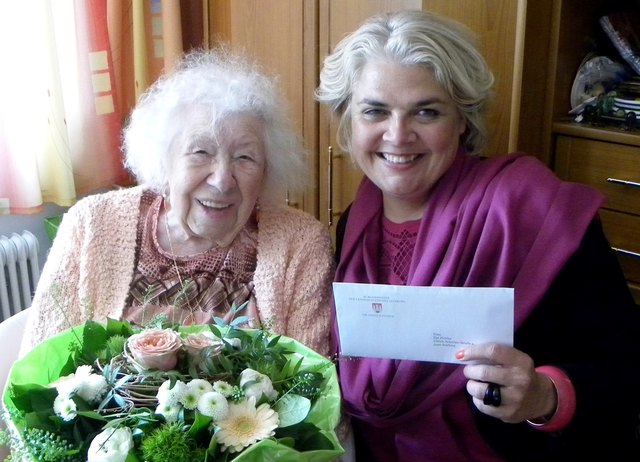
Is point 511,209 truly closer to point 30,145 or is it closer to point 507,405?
point 507,405

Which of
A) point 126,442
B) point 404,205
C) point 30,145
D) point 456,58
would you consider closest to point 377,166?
point 404,205

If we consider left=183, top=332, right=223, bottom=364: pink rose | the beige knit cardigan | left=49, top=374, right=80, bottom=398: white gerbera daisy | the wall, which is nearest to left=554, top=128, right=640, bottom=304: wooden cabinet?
the beige knit cardigan

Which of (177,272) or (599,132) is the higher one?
(599,132)

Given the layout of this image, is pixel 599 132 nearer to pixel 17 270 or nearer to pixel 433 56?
pixel 433 56

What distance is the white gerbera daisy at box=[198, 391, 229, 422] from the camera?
97 centimetres

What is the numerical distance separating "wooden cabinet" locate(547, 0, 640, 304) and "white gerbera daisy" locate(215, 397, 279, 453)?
113 cm

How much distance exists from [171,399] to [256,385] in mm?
121

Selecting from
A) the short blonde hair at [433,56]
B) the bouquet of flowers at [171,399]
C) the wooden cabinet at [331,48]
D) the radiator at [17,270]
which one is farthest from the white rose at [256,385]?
the radiator at [17,270]

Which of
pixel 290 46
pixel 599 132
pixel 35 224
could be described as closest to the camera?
pixel 599 132

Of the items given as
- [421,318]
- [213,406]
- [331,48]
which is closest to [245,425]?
[213,406]

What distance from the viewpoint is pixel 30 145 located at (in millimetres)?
2232

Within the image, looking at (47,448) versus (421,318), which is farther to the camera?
(421,318)

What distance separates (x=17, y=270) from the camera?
2.33 m

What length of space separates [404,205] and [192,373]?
628 millimetres
